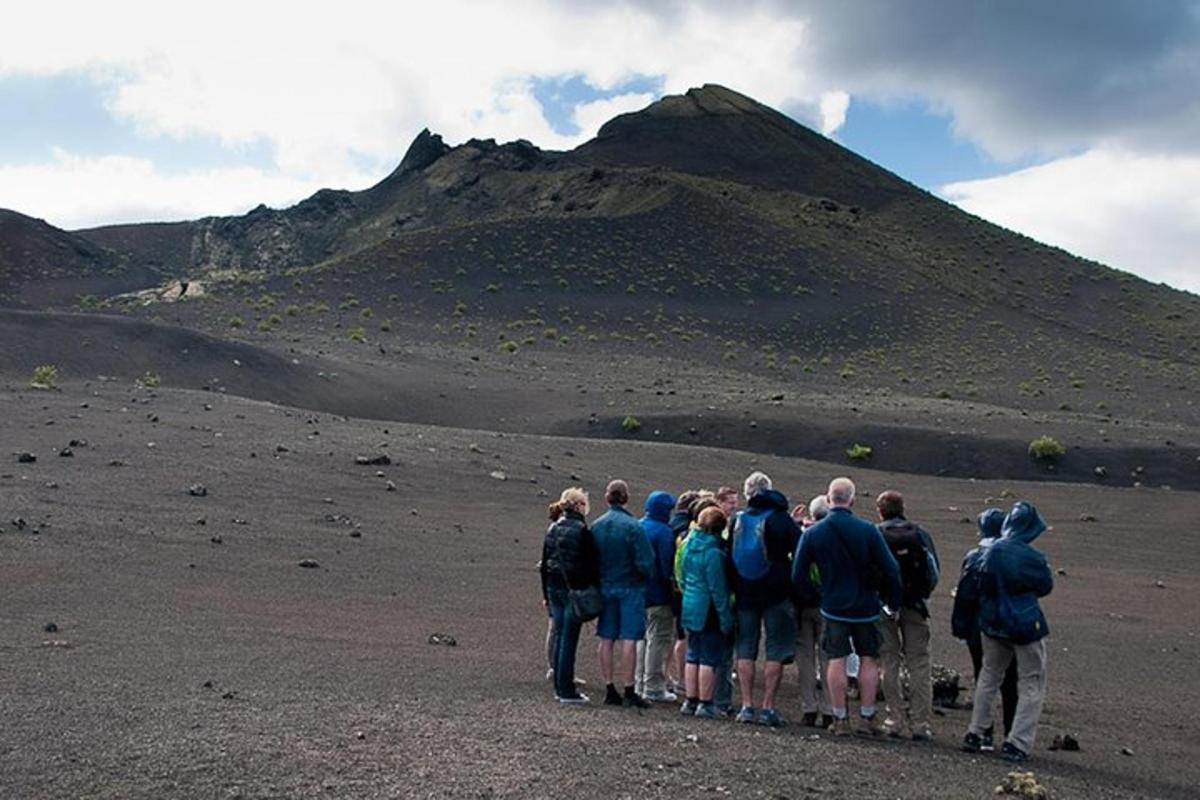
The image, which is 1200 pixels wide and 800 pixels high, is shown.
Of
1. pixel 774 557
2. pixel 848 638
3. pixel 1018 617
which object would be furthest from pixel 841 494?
pixel 1018 617

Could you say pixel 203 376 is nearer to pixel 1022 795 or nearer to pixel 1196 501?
pixel 1196 501

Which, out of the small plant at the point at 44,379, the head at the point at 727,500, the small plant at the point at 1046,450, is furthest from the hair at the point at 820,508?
the small plant at the point at 1046,450

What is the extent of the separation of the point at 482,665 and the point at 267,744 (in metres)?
4.23

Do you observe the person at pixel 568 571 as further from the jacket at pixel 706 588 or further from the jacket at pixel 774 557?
the jacket at pixel 774 557

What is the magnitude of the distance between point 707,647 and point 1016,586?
92.2 inches

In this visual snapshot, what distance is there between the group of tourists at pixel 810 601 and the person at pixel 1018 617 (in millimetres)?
10

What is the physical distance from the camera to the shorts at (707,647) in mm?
9898

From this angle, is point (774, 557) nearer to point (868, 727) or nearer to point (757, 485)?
point (757, 485)

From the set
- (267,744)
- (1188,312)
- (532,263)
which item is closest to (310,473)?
(267,744)

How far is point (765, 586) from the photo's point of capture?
9695 millimetres

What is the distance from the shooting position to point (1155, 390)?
60.1 meters

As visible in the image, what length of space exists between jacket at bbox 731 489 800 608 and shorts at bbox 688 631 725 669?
1.21 ft

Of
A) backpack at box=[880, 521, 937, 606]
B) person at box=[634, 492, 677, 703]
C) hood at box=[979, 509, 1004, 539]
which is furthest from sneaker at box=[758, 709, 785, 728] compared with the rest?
hood at box=[979, 509, 1004, 539]

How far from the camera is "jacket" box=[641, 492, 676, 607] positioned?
10.4 metres
